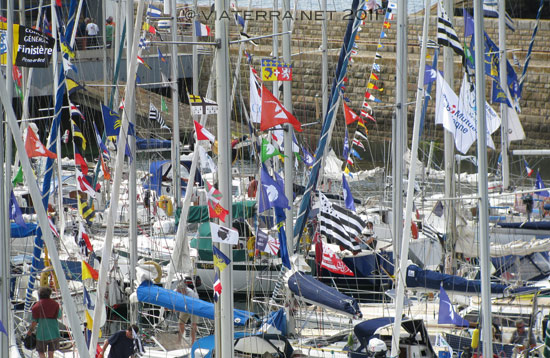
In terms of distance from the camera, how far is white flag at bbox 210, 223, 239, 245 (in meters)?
10.4

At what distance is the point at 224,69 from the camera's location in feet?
33.5

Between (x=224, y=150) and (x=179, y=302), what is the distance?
15.5 ft

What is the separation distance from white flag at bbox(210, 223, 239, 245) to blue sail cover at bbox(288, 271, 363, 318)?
4.28m

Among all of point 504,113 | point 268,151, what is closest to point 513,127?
point 504,113

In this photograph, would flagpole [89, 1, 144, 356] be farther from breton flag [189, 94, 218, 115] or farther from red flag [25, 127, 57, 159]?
breton flag [189, 94, 218, 115]

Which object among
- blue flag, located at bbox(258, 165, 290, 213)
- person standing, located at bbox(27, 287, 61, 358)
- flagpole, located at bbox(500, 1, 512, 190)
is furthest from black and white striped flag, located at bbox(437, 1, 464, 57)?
flagpole, located at bbox(500, 1, 512, 190)

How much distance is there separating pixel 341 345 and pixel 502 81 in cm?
1101

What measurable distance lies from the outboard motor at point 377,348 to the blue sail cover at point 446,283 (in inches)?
136

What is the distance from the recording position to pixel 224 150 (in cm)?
1028

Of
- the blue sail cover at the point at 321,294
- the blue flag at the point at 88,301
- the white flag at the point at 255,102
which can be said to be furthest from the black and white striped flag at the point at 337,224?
the blue flag at the point at 88,301

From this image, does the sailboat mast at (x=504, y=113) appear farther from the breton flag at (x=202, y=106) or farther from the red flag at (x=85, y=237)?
the breton flag at (x=202, y=106)

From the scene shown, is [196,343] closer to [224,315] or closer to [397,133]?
[224,315]

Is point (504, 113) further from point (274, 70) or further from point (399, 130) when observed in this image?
point (274, 70)

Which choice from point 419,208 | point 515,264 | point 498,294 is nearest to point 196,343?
point 498,294
